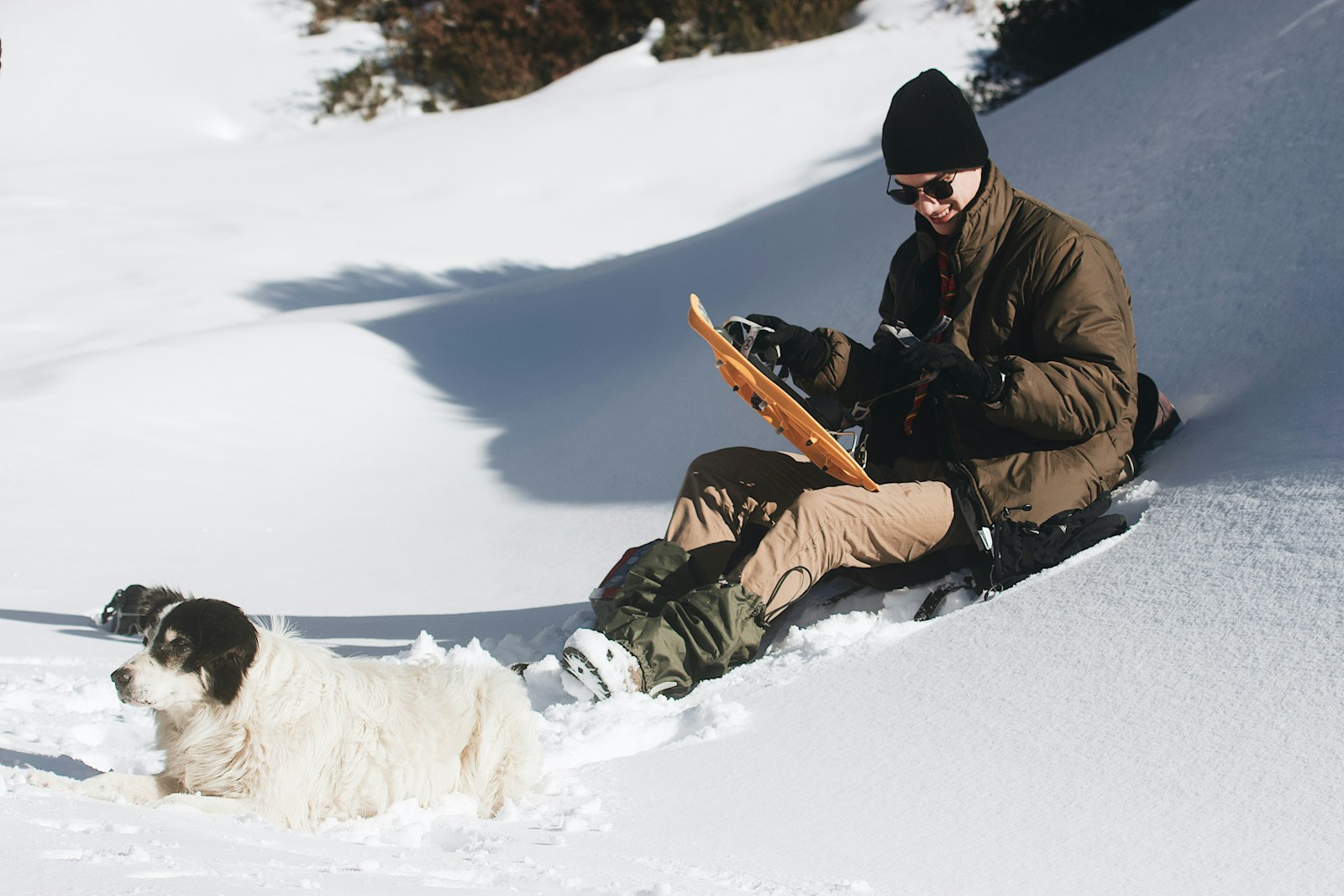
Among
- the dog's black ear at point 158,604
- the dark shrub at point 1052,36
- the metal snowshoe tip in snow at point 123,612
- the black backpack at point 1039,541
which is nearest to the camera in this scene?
the dog's black ear at point 158,604

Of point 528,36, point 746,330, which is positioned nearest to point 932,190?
point 746,330

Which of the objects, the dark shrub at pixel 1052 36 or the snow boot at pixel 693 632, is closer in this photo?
the snow boot at pixel 693 632

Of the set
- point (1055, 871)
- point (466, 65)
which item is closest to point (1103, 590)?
point (1055, 871)

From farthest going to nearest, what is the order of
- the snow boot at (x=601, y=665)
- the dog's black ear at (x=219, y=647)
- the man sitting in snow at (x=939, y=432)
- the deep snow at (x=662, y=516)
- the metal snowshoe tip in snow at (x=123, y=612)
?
the metal snowshoe tip in snow at (x=123, y=612), the man sitting in snow at (x=939, y=432), the snow boot at (x=601, y=665), the dog's black ear at (x=219, y=647), the deep snow at (x=662, y=516)

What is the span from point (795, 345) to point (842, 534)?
25.0 inches

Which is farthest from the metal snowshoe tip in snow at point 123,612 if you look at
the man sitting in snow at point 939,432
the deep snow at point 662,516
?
the man sitting in snow at point 939,432

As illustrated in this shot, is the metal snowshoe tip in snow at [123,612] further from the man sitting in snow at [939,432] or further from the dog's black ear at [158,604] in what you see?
the man sitting in snow at [939,432]

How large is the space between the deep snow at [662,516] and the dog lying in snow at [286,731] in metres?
0.11

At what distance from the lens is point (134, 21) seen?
65.9ft

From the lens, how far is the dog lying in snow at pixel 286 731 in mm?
2484

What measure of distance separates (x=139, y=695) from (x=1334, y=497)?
281 cm

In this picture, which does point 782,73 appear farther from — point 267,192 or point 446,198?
point 267,192

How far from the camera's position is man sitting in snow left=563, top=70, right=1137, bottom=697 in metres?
3.37

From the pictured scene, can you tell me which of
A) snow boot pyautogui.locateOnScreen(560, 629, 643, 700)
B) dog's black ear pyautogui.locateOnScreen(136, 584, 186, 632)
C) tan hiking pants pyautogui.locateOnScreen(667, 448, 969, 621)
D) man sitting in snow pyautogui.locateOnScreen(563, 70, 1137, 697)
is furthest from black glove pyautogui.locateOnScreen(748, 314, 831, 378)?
dog's black ear pyautogui.locateOnScreen(136, 584, 186, 632)
